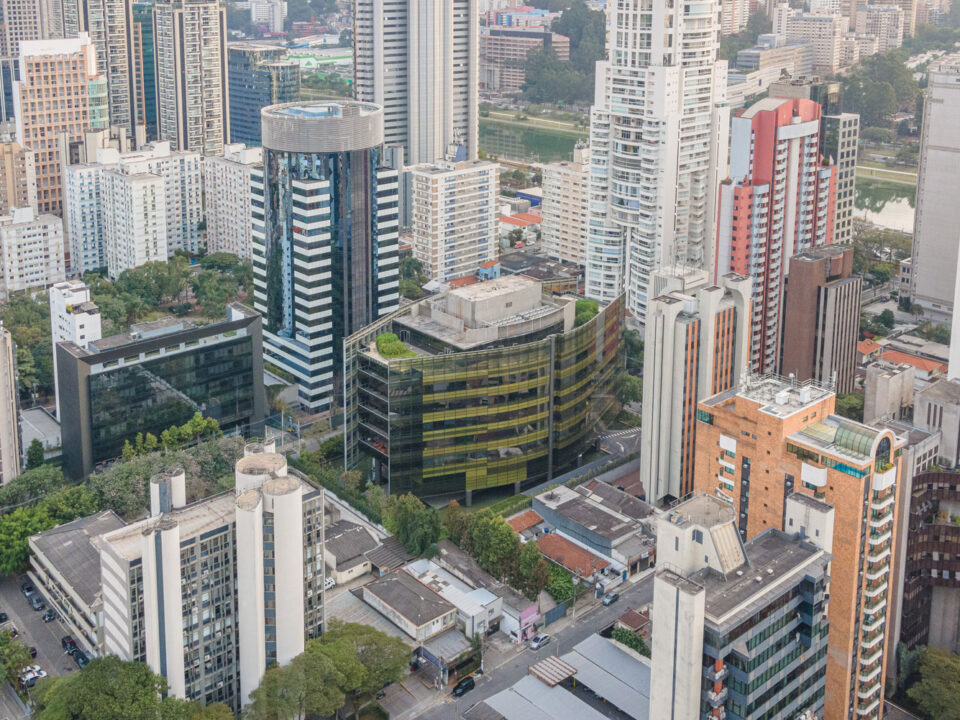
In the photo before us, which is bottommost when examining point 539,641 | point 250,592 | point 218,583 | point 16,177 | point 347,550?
point 539,641

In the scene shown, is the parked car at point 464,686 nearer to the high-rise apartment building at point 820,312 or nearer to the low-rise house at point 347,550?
the low-rise house at point 347,550

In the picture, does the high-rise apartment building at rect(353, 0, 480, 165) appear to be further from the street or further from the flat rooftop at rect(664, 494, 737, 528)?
the flat rooftop at rect(664, 494, 737, 528)

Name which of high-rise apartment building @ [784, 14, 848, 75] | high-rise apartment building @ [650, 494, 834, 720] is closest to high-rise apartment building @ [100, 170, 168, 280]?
high-rise apartment building @ [650, 494, 834, 720]

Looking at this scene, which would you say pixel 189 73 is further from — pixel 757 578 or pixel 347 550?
pixel 757 578

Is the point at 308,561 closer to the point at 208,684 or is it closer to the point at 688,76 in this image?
the point at 208,684

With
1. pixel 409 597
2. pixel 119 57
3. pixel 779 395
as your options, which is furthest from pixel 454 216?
pixel 119 57
